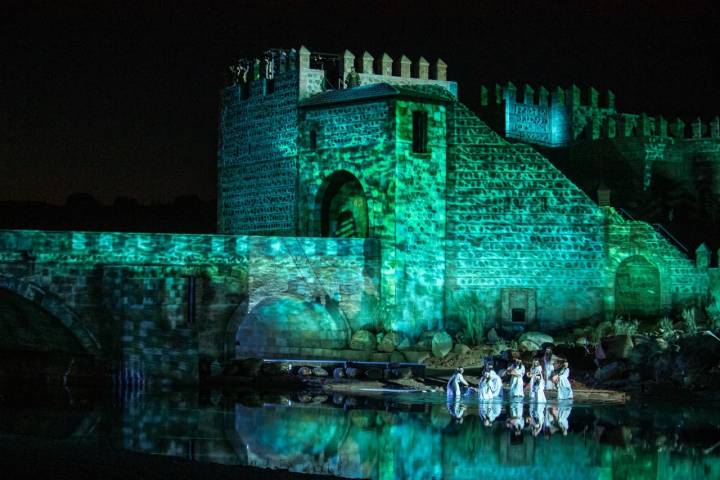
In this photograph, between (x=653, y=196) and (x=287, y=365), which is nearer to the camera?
(x=287, y=365)

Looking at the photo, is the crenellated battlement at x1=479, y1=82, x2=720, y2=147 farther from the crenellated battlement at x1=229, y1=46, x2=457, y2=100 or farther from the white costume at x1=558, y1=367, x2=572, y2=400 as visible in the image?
the white costume at x1=558, y1=367, x2=572, y2=400

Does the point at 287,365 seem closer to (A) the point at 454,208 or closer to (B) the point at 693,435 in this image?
(A) the point at 454,208

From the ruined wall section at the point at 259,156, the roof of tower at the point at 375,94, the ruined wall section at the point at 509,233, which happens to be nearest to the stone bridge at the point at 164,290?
the ruined wall section at the point at 509,233

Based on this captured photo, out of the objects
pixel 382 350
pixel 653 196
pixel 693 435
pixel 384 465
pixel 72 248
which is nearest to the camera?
pixel 384 465

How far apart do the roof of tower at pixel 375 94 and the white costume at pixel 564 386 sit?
9.44 meters

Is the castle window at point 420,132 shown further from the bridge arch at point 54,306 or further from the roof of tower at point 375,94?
the bridge arch at point 54,306

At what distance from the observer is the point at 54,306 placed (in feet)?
112

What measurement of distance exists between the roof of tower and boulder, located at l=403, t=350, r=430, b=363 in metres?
6.62

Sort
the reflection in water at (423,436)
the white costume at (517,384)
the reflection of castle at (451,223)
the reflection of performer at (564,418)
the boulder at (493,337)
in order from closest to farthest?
the reflection in water at (423,436), the reflection of performer at (564,418), the white costume at (517,384), the boulder at (493,337), the reflection of castle at (451,223)

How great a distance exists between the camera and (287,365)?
34938 mm

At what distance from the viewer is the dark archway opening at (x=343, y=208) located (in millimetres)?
39562

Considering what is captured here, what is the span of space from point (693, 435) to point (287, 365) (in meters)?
11.5

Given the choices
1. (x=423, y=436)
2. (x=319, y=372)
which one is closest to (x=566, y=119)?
(x=319, y=372)

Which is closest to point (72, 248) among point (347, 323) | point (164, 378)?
point (164, 378)
